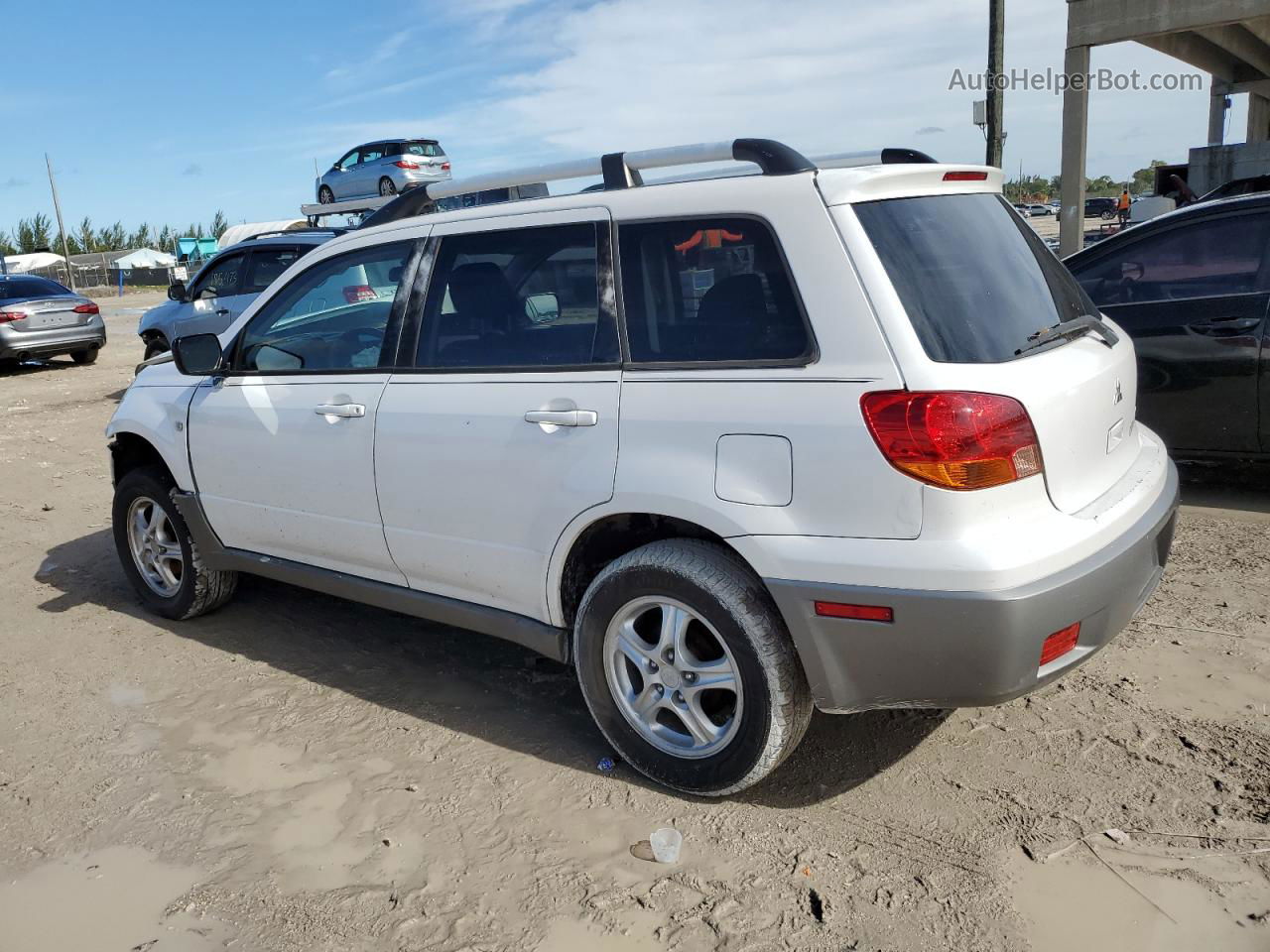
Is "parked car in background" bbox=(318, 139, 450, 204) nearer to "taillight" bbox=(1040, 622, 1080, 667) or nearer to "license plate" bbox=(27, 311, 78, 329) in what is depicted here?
"license plate" bbox=(27, 311, 78, 329)

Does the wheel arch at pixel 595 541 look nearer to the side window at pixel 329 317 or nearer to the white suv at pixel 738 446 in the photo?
the white suv at pixel 738 446

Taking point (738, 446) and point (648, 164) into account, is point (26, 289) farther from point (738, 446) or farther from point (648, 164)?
point (738, 446)

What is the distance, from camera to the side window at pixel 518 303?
11.2 feet

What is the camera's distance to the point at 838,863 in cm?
293

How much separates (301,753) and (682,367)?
199 centimetres

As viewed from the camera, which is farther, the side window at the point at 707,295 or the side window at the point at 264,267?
the side window at the point at 264,267

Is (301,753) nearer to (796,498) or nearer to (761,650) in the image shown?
(761,650)

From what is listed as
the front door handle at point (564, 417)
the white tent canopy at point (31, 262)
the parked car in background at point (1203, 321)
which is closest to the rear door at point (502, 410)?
the front door handle at point (564, 417)

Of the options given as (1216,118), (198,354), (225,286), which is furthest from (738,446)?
(1216,118)

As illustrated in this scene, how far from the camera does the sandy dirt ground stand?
274 centimetres

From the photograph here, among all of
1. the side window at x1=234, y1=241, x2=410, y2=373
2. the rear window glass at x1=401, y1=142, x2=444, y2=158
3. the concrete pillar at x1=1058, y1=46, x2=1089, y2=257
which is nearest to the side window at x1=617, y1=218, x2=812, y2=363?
the side window at x1=234, y1=241, x2=410, y2=373

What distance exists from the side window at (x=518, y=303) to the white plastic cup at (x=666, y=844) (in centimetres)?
144

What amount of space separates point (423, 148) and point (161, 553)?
49.8 ft

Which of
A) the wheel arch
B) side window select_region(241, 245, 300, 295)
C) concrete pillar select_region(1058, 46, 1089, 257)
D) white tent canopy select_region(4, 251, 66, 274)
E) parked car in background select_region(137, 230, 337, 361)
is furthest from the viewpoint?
white tent canopy select_region(4, 251, 66, 274)
